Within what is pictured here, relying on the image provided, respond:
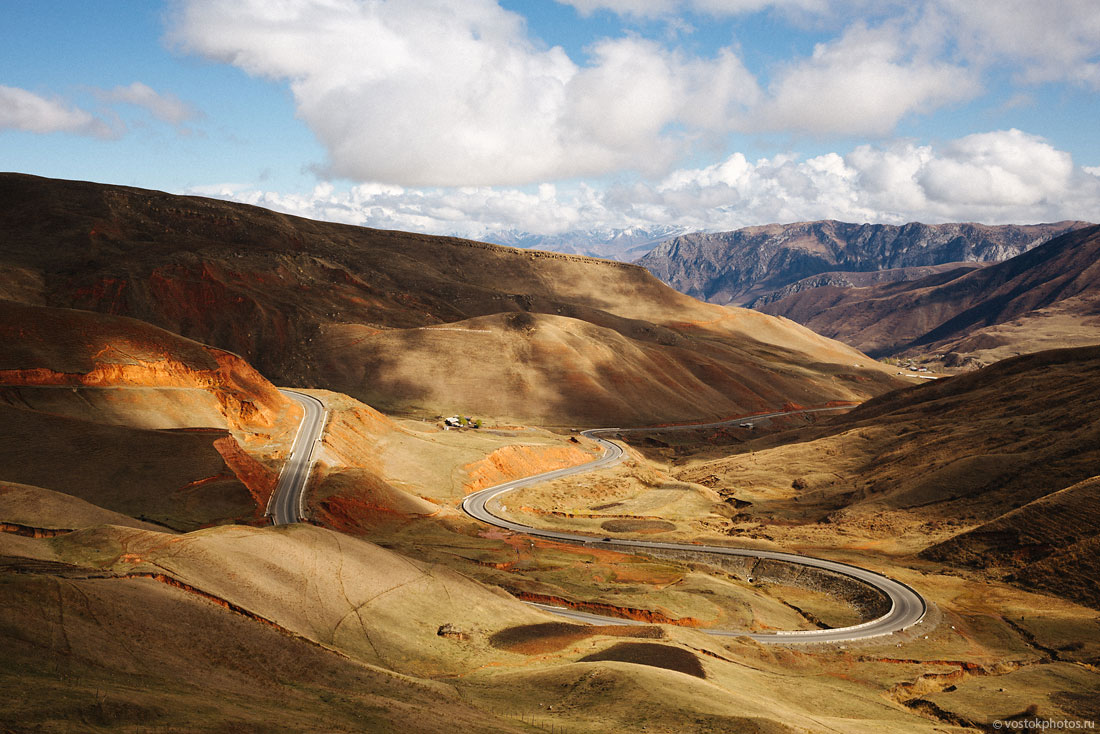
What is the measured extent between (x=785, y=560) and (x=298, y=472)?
44.1 metres

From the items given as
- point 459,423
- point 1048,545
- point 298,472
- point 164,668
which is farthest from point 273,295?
point 164,668

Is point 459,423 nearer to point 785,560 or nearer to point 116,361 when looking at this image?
point 116,361

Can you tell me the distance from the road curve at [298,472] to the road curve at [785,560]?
1627cm

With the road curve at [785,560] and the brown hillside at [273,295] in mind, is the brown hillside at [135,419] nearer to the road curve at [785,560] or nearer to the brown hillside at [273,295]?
the road curve at [785,560]

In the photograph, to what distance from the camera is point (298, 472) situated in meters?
70.2

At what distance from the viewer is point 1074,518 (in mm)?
54344

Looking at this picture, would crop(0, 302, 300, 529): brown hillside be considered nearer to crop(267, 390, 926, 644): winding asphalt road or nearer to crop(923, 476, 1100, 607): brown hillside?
crop(267, 390, 926, 644): winding asphalt road

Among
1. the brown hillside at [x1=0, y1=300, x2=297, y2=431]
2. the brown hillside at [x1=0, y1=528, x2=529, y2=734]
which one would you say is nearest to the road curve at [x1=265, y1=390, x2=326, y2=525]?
the brown hillside at [x1=0, y1=300, x2=297, y2=431]

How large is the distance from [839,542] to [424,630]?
44691mm

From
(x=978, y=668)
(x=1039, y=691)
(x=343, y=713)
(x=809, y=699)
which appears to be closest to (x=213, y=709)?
(x=343, y=713)

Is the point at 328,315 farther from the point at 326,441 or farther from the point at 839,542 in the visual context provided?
the point at 839,542

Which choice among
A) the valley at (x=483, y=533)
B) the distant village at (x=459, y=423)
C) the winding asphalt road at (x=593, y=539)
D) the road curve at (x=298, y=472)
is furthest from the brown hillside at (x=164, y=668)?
the distant village at (x=459, y=423)

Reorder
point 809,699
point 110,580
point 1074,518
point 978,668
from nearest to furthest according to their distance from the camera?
point 110,580, point 809,699, point 978,668, point 1074,518

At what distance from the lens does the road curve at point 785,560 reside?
47500 mm
